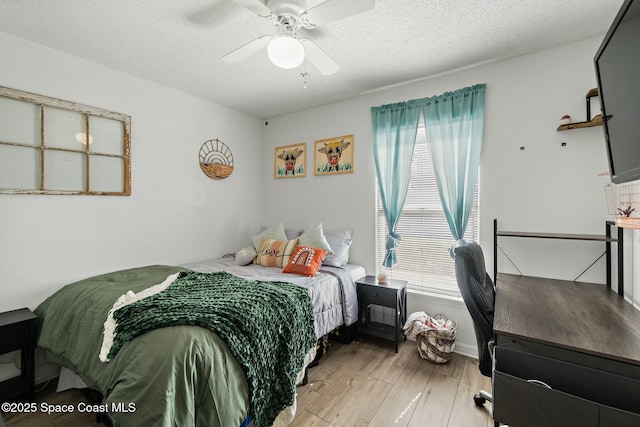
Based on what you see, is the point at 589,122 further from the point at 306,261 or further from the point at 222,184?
the point at 222,184

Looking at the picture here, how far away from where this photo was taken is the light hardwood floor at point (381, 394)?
1.81m

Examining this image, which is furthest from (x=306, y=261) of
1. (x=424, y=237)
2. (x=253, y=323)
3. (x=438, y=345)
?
(x=438, y=345)

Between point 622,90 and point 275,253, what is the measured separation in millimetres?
2683

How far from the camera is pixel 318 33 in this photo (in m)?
2.08

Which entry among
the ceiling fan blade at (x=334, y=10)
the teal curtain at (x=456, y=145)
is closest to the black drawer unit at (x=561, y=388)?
the teal curtain at (x=456, y=145)

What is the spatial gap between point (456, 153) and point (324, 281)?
1.70m

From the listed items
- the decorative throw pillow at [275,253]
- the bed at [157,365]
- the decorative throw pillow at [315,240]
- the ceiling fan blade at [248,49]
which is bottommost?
the bed at [157,365]

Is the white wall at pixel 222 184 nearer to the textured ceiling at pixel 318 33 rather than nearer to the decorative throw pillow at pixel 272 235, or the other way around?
the textured ceiling at pixel 318 33

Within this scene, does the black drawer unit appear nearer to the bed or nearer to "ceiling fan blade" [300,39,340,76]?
the bed

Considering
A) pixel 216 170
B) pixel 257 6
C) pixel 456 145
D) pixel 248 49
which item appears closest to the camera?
pixel 257 6

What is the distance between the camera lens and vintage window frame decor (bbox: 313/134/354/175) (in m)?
3.32

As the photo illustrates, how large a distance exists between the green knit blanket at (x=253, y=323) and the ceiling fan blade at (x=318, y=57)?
1.61m

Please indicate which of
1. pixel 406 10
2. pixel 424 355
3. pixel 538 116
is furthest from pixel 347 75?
pixel 424 355

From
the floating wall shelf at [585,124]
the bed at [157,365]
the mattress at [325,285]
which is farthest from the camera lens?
the mattress at [325,285]
